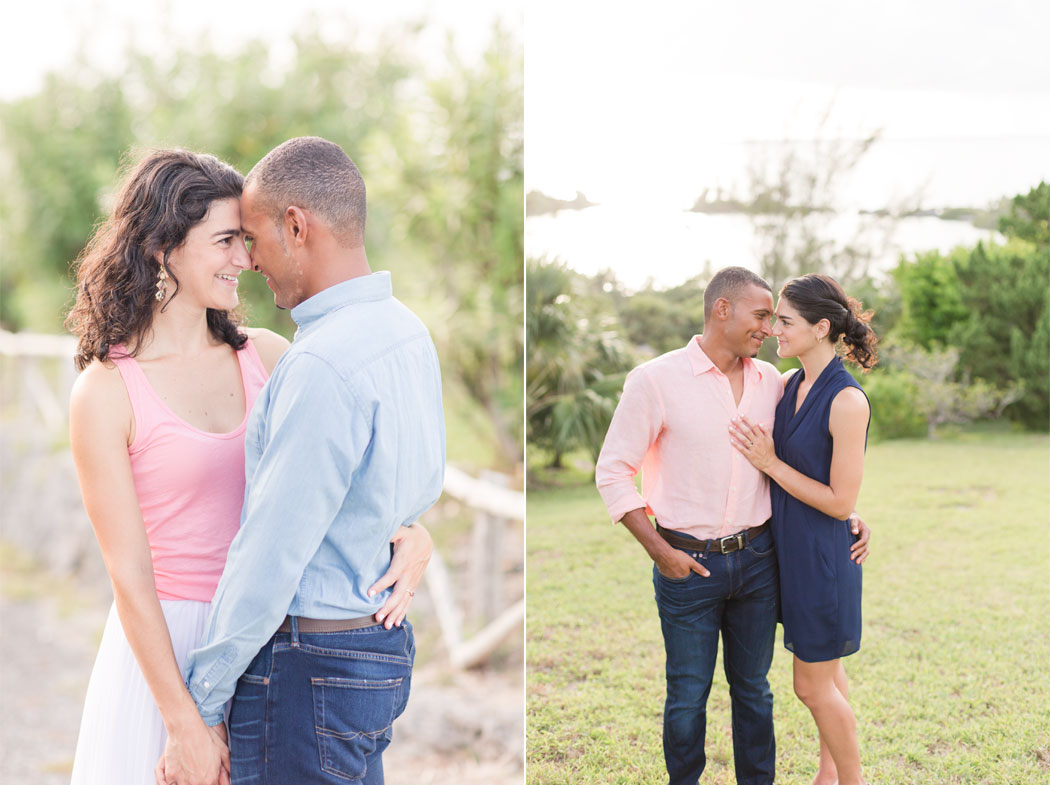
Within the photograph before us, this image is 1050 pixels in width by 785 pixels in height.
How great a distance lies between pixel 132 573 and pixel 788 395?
1561 mm

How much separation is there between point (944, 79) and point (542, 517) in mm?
3045

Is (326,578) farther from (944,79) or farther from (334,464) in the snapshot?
(944,79)

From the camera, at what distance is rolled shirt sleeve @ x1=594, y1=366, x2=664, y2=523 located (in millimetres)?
2354

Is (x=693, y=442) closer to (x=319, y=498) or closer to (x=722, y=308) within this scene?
(x=722, y=308)

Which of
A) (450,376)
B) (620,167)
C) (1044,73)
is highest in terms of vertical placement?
(1044,73)

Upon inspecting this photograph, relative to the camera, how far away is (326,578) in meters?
1.47

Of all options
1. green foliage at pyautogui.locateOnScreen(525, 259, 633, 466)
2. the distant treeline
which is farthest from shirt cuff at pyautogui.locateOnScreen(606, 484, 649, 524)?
green foliage at pyautogui.locateOnScreen(525, 259, 633, 466)

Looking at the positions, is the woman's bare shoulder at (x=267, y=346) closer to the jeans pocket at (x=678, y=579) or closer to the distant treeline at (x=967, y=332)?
the jeans pocket at (x=678, y=579)

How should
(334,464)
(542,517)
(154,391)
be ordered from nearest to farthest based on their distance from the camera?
(334,464)
(154,391)
(542,517)

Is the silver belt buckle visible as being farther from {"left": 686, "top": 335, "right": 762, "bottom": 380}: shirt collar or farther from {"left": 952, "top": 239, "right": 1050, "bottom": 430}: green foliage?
{"left": 952, "top": 239, "right": 1050, "bottom": 430}: green foliage

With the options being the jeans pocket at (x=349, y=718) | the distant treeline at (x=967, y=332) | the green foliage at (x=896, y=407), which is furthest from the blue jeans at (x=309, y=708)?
the green foliage at (x=896, y=407)

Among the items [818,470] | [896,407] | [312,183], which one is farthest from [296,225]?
[896,407]

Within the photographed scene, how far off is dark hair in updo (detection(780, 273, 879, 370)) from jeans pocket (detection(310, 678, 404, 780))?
4.33ft

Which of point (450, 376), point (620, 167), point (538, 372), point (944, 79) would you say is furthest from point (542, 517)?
point (944, 79)
